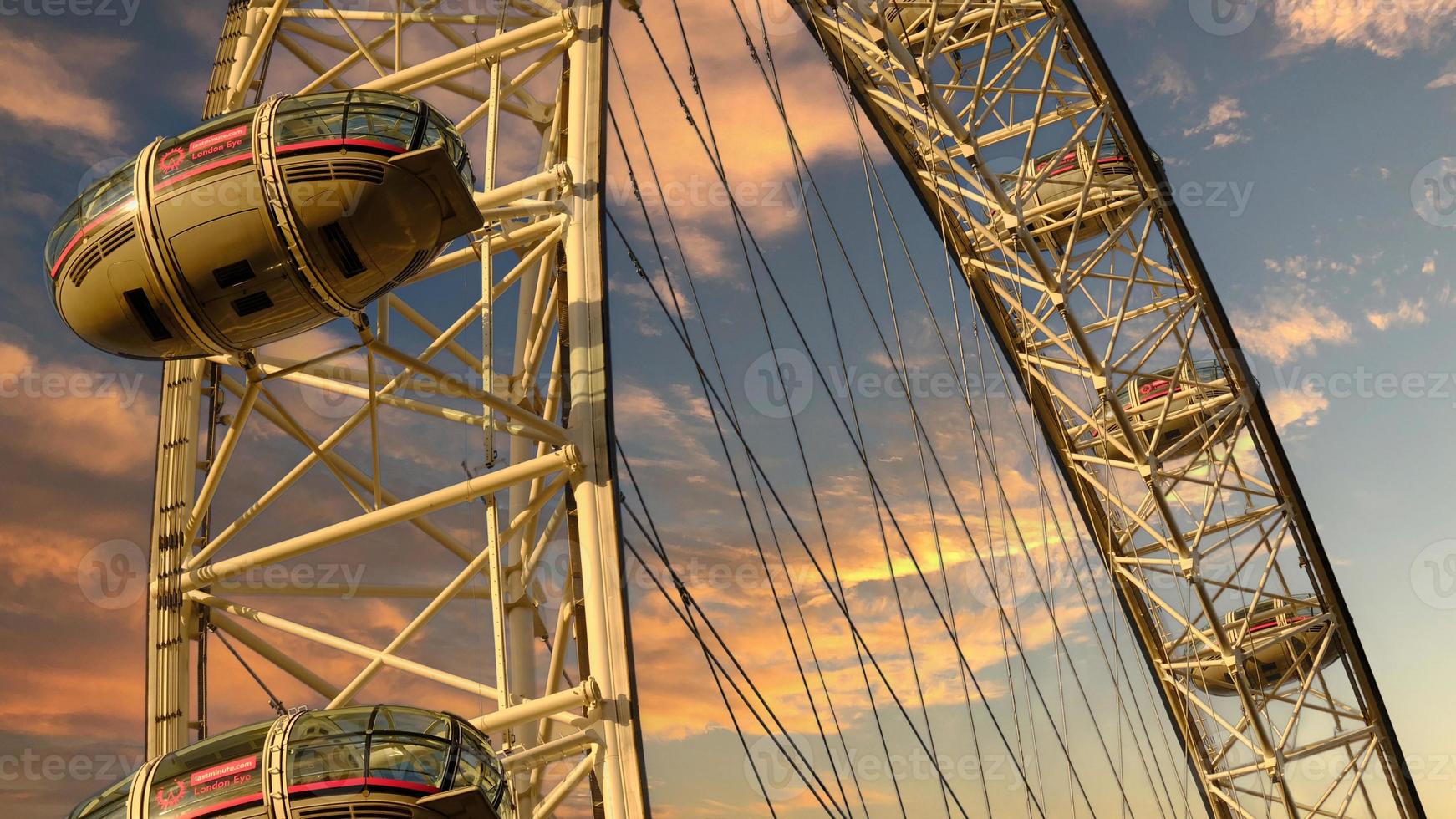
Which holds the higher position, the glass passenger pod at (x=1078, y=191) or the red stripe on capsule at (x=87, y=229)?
the glass passenger pod at (x=1078, y=191)

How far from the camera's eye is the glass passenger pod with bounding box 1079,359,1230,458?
27.2m

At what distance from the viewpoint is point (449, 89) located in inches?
639

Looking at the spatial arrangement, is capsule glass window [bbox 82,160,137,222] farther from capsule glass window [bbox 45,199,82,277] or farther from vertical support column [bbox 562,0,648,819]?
vertical support column [bbox 562,0,648,819]

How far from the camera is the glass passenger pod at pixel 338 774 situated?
8.34m

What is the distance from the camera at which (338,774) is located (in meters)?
8.38

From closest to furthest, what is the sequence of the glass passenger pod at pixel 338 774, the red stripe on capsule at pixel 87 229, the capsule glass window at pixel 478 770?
the glass passenger pod at pixel 338 774
the capsule glass window at pixel 478 770
the red stripe on capsule at pixel 87 229

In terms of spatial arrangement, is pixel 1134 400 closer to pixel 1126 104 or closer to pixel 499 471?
pixel 1126 104

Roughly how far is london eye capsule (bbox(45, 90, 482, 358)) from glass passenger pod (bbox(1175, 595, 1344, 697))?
22852mm

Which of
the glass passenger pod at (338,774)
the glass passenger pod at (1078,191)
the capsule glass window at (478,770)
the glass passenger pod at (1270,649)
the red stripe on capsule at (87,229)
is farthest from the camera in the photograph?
the glass passenger pod at (1270,649)

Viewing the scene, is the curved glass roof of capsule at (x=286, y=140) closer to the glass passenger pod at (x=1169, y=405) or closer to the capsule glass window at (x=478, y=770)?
the capsule glass window at (x=478, y=770)

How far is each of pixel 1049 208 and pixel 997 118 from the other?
2309 mm

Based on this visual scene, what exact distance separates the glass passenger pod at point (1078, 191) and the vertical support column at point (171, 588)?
1599 cm

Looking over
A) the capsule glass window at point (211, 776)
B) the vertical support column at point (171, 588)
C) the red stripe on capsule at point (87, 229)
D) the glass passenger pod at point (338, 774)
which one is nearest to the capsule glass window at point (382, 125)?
the red stripe on capsule at point (87, 229)

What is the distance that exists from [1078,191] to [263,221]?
66.6 ft
